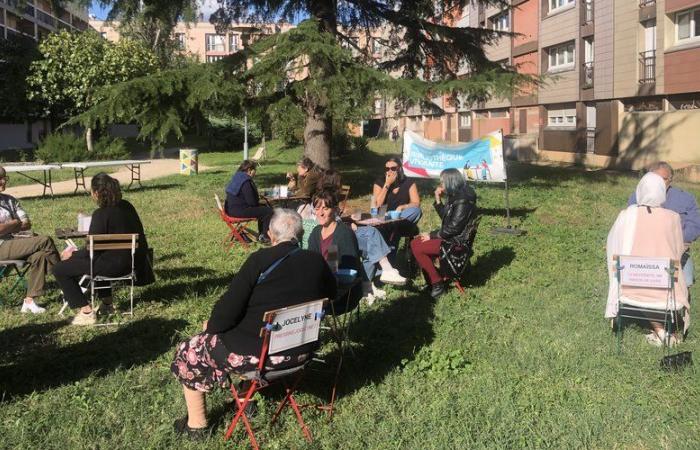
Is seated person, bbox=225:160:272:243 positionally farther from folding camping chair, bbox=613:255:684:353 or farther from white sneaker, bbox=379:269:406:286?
folding camping chair, bbox=613:255:684:353

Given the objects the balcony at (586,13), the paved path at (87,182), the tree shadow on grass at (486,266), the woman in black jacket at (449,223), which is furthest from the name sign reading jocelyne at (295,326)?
the balcony at (586,13)

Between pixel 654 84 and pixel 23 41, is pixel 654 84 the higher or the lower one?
the lower one

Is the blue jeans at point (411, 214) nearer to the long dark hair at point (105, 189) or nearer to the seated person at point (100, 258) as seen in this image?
the seated person at point (100, 258)

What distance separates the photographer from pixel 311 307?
3.60m

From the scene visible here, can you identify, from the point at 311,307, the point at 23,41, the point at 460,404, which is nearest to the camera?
the point at 311,307

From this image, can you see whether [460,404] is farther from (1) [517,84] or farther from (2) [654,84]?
(2) [654,84]

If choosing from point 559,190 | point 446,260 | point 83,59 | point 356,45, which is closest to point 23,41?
point 83,59

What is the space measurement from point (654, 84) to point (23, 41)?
114 feet

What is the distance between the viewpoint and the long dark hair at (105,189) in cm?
579

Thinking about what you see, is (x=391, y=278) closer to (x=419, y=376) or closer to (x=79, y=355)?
(x=419, y=376)

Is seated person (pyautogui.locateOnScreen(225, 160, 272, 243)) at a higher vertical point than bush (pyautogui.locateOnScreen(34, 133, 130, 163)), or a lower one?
lower

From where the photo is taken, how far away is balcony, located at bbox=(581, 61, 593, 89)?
28531mm

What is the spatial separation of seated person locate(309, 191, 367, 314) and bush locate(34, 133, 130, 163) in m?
24.0

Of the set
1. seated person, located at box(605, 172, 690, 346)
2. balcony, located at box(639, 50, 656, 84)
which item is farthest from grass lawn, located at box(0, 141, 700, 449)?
balcony, located at box(639, 50, 656, 84)
